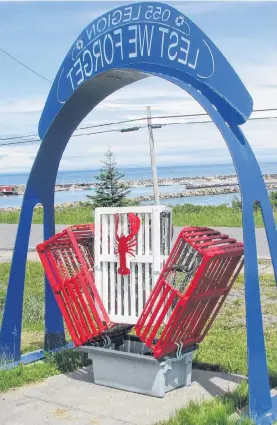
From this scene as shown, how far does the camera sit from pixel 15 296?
6.29 m

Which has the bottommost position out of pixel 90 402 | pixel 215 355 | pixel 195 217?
pixel 90 402

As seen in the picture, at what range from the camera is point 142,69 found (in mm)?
5230

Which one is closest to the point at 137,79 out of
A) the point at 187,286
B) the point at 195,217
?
the point at 187,286

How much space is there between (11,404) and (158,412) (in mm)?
1130

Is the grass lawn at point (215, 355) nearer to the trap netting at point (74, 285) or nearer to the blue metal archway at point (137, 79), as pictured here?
the blue metal archway at point (137, 79)

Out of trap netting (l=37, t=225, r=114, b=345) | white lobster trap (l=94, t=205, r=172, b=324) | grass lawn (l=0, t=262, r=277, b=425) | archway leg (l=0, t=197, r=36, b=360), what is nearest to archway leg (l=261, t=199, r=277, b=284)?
white lobster trap (l=94, t=205, r=172, b=324)

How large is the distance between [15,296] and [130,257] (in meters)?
1.38

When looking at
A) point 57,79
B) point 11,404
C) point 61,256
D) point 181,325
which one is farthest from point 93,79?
point 11,404

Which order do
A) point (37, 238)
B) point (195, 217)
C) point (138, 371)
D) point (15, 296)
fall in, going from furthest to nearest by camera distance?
Result: point (195, 217) → point (37, 238) → point (15, 296) → point (138, 371)

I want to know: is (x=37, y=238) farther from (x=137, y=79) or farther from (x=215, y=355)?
(x=137, y=79)

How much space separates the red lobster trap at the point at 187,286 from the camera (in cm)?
496

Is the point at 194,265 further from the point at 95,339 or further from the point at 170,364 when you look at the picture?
the point at 95,339

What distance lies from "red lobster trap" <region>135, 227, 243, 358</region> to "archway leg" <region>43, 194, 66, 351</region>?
145 centimetres

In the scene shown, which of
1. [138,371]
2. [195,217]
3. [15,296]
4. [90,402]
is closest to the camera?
[90,402]
